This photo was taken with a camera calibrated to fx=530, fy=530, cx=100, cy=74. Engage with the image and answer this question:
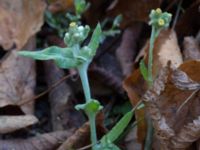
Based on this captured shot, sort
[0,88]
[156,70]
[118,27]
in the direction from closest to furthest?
[156,70] < [0,88] < [118,27]

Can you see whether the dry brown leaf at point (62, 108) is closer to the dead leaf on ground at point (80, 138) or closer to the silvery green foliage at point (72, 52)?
the dead leaf on ground at point (80, 138)

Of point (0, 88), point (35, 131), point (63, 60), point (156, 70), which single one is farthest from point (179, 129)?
point (0, 88)

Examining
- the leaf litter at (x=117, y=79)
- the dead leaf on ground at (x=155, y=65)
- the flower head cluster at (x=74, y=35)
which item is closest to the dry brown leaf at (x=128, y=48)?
the leaf litter at (x=117, y=79)

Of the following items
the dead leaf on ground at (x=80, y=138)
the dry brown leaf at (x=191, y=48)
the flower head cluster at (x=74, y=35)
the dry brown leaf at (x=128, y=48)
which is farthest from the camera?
the dry brown leaf at (x=128, y=48)

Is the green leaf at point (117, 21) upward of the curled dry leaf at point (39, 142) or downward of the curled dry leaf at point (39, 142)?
upward

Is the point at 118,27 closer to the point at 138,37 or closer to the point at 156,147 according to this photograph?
the point at 138,37

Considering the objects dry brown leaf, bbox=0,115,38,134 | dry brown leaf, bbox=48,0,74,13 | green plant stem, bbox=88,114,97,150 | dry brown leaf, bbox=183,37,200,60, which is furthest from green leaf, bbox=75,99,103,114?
dry brown leaf, bbox=48,0,74,13
